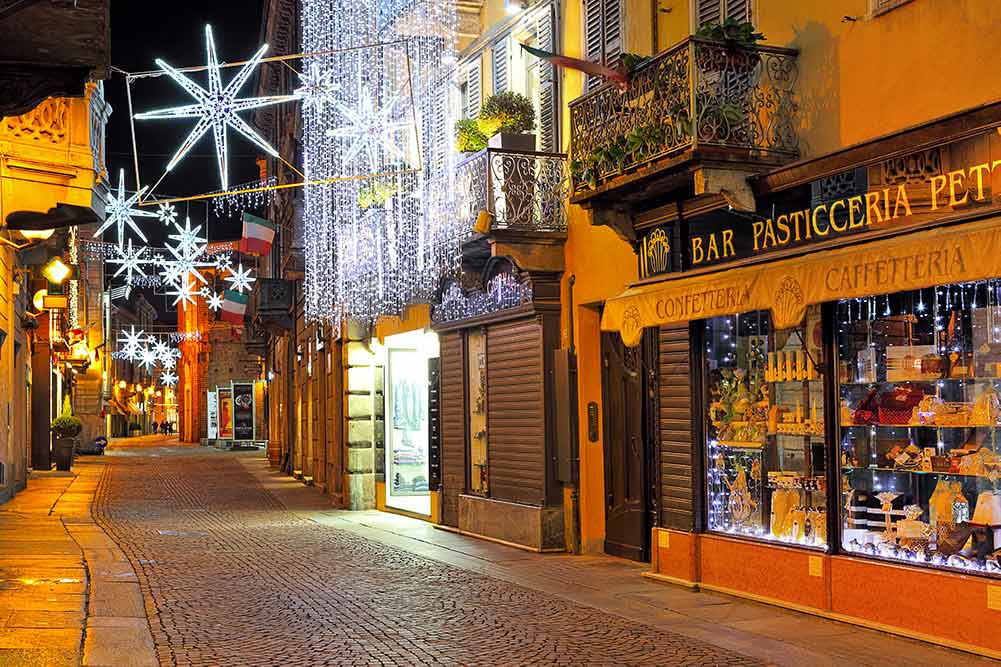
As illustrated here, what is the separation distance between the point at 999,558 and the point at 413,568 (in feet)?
24.6

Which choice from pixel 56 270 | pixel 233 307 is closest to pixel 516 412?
pixel 56 270

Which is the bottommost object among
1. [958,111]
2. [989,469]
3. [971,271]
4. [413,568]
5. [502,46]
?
[413,568]

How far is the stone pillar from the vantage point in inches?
974

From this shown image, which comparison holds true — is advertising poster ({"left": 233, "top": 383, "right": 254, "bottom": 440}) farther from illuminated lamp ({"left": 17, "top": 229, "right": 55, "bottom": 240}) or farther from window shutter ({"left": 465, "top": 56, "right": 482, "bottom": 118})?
window shutter ({"left": 465, "top": 56, "right": 482, "bottom": 118})

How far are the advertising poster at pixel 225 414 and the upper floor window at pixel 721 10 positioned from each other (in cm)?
5088

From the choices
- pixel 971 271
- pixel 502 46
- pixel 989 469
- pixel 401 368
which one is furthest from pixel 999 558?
pixel 401 368

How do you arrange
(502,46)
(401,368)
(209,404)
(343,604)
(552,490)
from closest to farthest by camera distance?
(343,604) < (552,490) < (502,46) < (401,368) < (209,404)

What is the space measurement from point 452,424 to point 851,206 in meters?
10.3

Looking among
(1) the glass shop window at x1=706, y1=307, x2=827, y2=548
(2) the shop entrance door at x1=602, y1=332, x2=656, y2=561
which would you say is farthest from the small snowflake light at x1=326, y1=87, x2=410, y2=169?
(1) the glass shop window at x1=706, y1=307, x2=827, y2=548

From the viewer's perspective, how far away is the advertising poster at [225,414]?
61.8 meters

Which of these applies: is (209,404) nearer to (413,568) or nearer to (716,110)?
(413,568)

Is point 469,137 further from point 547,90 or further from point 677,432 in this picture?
point 677,432

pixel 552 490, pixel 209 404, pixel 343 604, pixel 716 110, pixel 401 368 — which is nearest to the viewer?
pixel 716 110

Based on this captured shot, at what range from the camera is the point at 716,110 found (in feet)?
36.8
